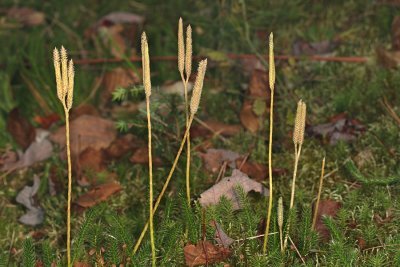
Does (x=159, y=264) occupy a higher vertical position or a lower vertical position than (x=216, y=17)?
lower

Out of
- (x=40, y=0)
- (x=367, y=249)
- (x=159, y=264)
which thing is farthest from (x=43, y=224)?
(x=40, y=0)

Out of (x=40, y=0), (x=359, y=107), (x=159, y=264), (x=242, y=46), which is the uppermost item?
(x=40, y=0)

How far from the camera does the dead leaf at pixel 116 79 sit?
3947mm

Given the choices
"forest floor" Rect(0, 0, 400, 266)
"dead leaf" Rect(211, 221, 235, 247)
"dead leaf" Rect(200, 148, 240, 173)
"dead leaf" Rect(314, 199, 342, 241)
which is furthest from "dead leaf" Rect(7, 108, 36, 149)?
"dead leaf" Rect(314, 199, 342, 241)

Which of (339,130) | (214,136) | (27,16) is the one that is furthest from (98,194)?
(27,16)

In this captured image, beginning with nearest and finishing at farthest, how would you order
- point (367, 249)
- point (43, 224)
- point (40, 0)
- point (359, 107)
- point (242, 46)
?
point (367, 249)
point (43, 224)
point (359, 107)
point (242, 46)
point (40, 0)

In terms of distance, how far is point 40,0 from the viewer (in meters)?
5.04

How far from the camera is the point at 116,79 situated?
3.97 meters

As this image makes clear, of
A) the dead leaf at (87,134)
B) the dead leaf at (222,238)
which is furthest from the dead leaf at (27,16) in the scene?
the dead leaf at (222,238)

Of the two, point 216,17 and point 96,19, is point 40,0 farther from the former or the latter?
point 216,17

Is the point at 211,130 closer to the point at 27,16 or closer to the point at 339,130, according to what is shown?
the point at 339,130

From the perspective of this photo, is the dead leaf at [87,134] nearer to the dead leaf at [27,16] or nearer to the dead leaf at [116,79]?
the dead leaf at [116,79]

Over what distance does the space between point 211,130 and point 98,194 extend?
0.65 metres

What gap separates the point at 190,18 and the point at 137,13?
76 cm
